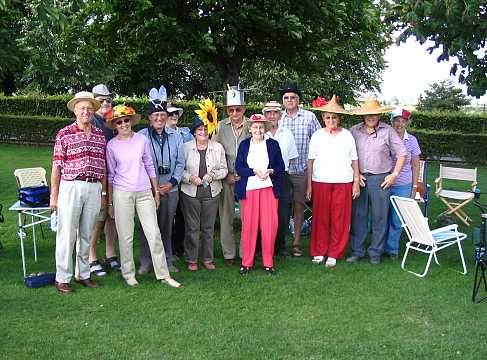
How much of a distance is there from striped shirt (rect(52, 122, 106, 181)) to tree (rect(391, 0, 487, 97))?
16.6 ft

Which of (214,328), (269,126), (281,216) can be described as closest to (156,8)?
(269,126)

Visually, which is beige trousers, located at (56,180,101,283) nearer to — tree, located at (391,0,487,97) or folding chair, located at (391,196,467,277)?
folding chair, located at (391,196,467,277)

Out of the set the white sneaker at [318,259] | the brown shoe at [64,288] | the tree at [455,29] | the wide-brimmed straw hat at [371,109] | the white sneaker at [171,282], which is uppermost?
the tree at [455,29]

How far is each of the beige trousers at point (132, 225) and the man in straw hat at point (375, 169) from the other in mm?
2321

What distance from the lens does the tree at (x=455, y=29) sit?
7711 mm

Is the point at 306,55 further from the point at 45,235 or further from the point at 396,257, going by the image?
the point at 45,235

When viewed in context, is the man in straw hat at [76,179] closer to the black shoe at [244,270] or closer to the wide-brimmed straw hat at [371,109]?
the black shoe at [244,270]

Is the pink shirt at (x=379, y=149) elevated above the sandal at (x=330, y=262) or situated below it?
Answer: above

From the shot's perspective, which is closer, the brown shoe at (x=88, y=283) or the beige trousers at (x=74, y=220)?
the beige trousers at (x=74, y=220)

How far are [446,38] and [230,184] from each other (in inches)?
170

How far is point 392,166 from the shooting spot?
6699mm

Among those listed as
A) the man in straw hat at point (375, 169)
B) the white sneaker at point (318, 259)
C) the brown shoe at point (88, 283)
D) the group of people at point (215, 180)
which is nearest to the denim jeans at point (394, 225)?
the group of people at point (215, 180)

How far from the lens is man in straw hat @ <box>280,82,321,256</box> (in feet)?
22.7

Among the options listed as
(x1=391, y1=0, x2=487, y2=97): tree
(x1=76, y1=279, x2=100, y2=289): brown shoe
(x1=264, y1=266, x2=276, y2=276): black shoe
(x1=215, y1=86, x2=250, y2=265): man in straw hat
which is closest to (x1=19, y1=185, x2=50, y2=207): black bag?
(x1=76, y1=279, x2=100, y2=289): brown shoe
